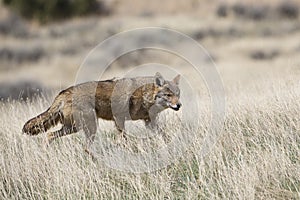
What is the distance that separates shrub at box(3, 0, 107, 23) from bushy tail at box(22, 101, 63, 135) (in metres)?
29.9

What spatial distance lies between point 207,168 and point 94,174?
1.15 m

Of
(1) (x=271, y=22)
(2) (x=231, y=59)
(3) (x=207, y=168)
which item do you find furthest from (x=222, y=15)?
(3) (x=207, y=168)

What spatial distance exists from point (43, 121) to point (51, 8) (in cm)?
3028

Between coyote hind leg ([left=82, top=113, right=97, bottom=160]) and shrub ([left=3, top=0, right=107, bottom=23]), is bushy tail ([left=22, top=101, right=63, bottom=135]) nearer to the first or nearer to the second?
coyote hind leg ([left=82, top=113, right=97, bottom=160])

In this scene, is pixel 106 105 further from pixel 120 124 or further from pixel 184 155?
pixel 184 155

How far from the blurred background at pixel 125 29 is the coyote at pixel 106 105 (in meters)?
15.2

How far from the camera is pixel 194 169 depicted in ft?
19.6

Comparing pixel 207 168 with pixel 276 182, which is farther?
pixel 207 168

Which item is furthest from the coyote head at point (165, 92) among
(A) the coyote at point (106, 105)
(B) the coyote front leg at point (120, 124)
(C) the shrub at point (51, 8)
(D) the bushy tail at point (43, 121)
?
(C) the shrub at point (51, 8)

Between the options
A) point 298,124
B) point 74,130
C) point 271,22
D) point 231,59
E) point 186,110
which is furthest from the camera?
point 271,22

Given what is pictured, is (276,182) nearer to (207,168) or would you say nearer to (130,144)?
(207,168)

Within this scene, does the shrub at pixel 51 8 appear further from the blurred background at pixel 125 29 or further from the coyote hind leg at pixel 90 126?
the coyote hind leg at pixel 90 126

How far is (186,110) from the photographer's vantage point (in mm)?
8000

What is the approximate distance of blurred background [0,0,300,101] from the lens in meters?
26.8
